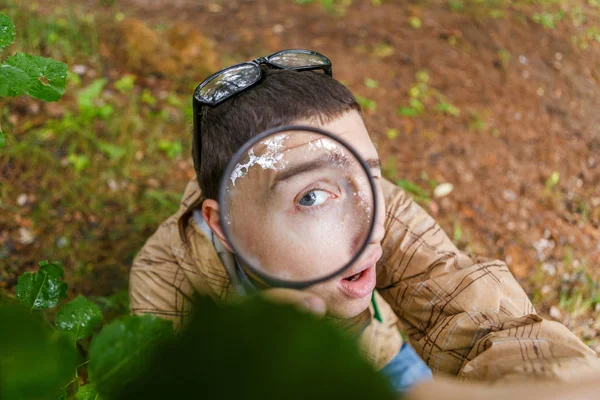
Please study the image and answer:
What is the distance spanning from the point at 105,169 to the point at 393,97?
10.7 feet

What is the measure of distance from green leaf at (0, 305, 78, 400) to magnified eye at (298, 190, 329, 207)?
107 cm

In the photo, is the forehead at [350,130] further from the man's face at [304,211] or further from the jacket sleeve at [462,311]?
the jacket sleeve at [462,311]

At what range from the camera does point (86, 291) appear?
2861mm

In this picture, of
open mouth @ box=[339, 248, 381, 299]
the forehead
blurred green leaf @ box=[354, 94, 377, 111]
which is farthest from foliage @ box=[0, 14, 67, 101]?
blurred green leaf @ box=[354, 94, 377, 111]

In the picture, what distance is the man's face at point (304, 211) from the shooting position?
4.77ft

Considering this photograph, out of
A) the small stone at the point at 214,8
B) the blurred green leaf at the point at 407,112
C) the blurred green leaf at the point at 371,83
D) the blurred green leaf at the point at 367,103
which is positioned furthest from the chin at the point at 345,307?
the small stone at the point at 214,8

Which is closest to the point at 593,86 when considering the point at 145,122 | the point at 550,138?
Answer: the point at 550,138

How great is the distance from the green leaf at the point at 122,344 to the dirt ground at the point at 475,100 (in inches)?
96.5

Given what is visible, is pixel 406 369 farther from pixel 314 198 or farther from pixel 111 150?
pixel 111 150

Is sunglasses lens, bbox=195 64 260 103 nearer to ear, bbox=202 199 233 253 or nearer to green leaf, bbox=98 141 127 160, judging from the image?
ear, bbox=202 199 233 253

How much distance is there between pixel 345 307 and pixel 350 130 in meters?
0.78

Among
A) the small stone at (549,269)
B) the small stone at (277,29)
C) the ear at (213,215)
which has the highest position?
the ear at (213,215)

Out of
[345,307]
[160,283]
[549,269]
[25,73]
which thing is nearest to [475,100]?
[549,269]

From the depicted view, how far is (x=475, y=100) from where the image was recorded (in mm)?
5082
